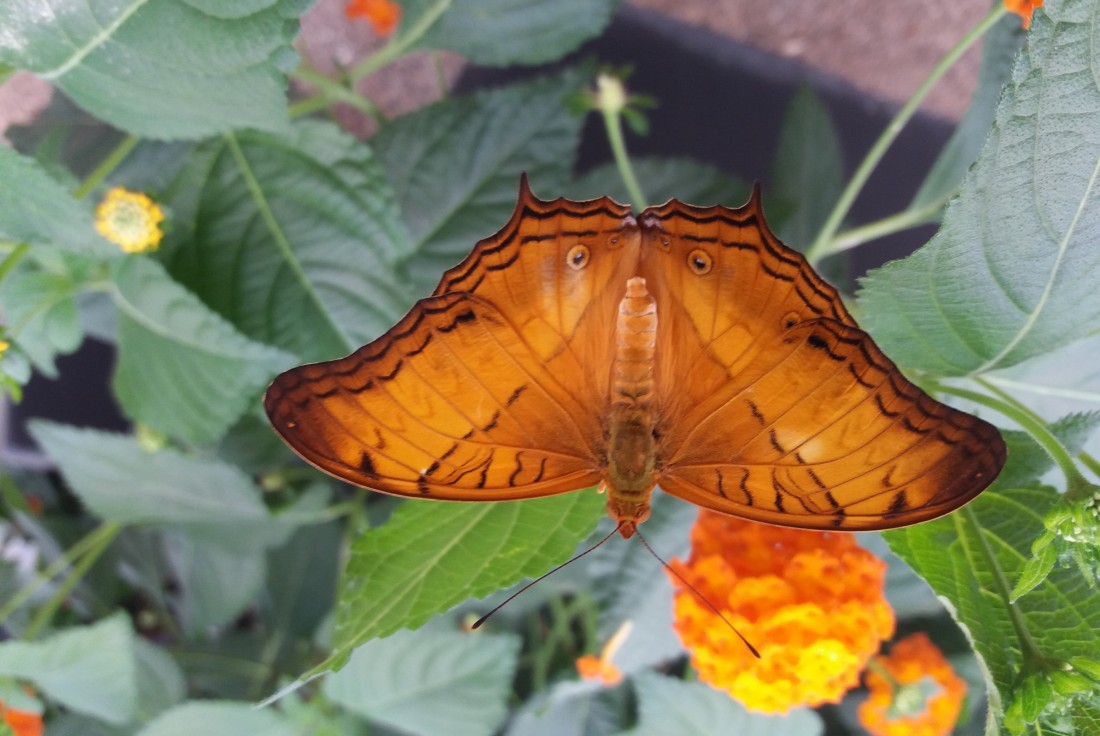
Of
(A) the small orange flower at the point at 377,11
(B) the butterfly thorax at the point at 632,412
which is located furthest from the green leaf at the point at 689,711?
(A) the small orange flower at the point at 377,11

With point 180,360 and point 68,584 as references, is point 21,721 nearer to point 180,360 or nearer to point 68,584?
point 68,584

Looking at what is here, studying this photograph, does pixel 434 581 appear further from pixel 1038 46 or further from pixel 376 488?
pixel 1038 46

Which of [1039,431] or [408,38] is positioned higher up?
[408,38]

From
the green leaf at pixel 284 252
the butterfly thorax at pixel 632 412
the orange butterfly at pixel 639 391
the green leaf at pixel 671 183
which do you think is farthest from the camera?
the green leaf at pixel 671 183

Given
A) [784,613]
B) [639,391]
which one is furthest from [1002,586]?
[639,391]

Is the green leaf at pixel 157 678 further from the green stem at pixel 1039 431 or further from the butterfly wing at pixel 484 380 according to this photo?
the green stem at pixel 1039 431
